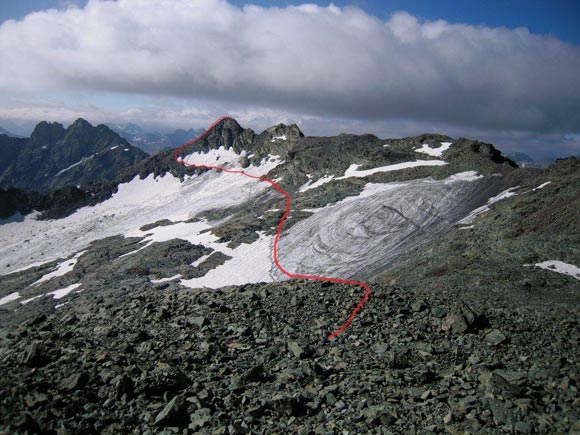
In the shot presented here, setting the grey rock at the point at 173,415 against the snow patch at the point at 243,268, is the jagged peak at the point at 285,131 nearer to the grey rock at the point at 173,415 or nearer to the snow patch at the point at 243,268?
the snow patch at the point at 243,268

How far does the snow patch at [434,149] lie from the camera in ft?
294

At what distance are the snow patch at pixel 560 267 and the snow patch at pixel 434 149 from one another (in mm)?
59843

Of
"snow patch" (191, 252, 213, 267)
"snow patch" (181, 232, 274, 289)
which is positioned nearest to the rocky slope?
"snow patch" (181, 232, 274, 289)

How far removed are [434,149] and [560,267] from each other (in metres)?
66.2

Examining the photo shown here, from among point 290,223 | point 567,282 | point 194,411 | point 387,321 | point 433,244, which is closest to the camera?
point 194,411

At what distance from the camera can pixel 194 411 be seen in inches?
466

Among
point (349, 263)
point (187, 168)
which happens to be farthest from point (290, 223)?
point (187, 168)

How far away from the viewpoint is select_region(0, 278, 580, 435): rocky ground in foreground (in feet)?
36.8

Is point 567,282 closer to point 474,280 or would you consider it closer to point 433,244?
point 474,280

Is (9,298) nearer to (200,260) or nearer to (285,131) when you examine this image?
→ (200,260)

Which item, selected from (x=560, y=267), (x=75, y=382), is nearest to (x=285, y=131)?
(x=560, y=267)

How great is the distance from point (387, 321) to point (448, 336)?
9.39 ft

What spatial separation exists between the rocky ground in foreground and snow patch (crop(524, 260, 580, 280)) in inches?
369

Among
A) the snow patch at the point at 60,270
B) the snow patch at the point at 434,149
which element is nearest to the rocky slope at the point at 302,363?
the snow patch at the point at 60,270
